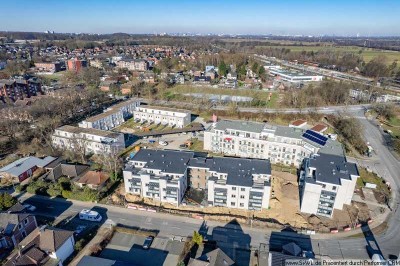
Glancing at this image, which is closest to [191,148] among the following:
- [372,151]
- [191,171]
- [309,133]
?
[191,171]

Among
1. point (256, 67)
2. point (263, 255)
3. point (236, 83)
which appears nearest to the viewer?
point (263, 255)

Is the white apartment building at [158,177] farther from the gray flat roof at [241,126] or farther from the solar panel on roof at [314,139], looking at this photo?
the solar panel on roof at [314,139]

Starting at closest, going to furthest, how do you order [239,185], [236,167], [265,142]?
[239,185] < [236,167] < [265,142]

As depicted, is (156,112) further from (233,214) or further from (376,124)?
(376,124)

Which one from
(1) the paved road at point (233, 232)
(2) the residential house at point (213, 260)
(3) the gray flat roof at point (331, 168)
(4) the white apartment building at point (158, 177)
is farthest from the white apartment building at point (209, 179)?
(2) the residential house at point (213, 260)

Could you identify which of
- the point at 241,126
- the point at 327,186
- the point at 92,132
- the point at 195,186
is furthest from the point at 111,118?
the point at 327,186

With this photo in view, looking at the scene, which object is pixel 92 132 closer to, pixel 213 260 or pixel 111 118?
pixel 111 118
